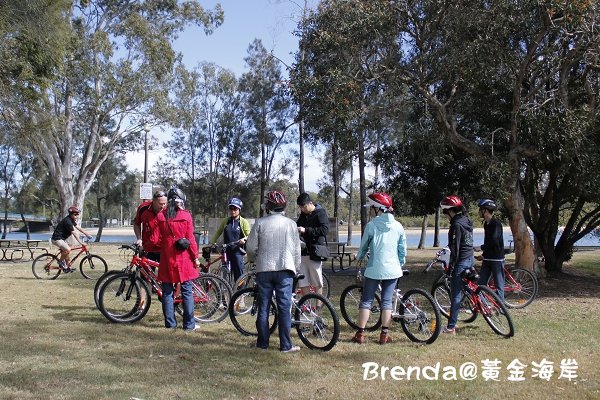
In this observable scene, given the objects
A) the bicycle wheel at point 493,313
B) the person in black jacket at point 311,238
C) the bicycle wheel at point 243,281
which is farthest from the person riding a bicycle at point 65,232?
the bicycle wheel at point 493,313

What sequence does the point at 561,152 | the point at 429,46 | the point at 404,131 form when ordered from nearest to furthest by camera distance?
Result: the point at 561,152, the point at 429,46, the point at 404,131

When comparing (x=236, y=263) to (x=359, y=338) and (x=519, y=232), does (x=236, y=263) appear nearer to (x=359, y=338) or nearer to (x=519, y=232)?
(x=359, y=338)

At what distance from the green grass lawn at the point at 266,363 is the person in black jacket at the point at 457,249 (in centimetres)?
41

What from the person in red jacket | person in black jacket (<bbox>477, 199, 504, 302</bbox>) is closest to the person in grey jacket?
the person in red jacket

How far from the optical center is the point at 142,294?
8.06m

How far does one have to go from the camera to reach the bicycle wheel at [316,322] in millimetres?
6457

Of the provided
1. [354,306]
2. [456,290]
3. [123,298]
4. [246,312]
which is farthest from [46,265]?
[456,290]

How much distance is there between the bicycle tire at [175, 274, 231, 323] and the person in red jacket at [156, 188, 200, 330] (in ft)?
1.60

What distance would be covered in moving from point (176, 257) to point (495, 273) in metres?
4.83

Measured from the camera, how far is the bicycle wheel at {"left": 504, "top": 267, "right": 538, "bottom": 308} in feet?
34.1

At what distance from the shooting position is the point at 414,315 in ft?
22.8

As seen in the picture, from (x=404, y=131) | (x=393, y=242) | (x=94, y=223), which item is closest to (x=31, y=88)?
(x=404, y=131)

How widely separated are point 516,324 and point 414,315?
7.33 feet

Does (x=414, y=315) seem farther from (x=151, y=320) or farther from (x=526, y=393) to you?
(x=151, y=320)
